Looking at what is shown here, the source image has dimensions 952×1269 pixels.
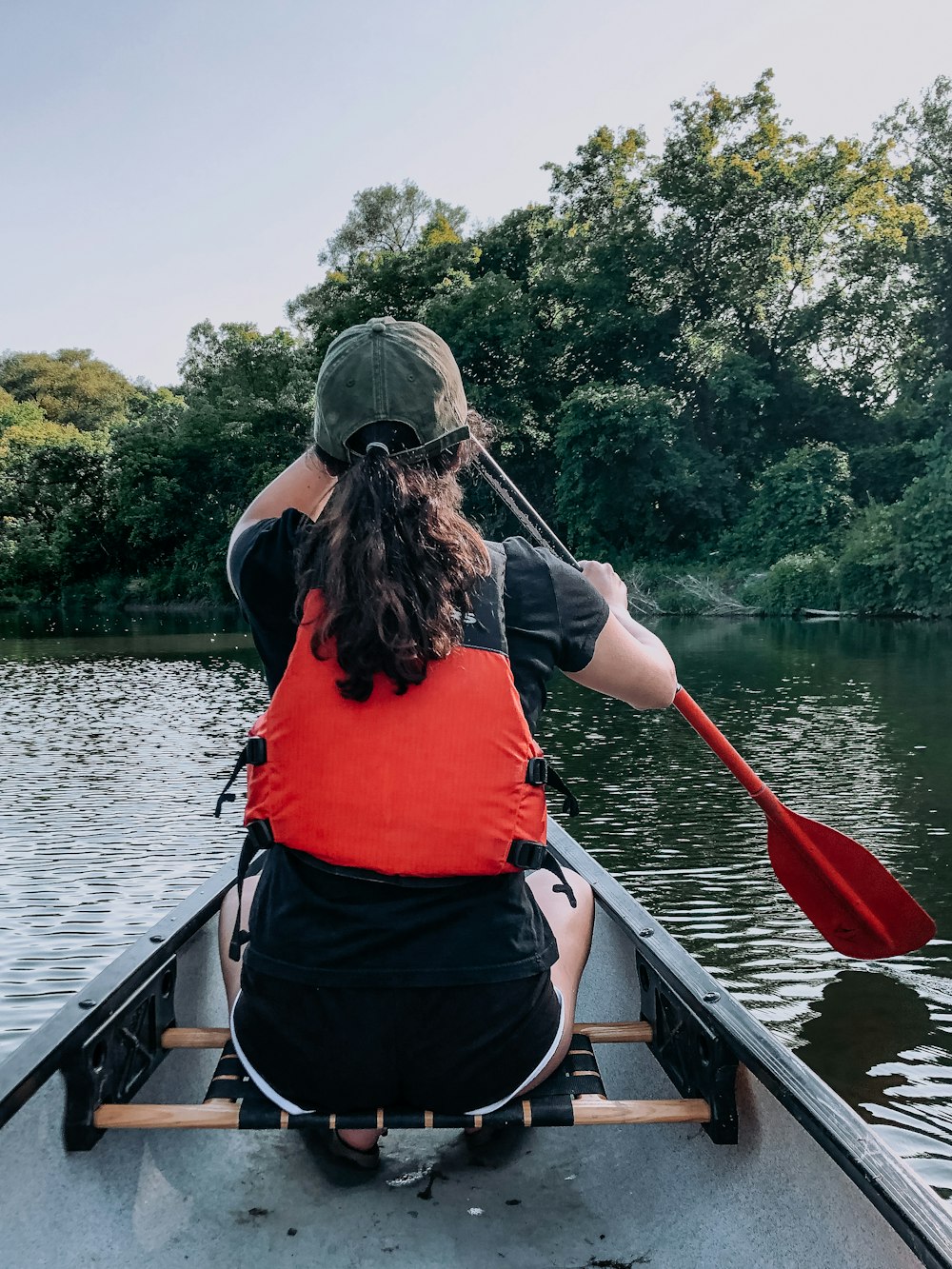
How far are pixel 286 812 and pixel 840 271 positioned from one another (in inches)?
1075

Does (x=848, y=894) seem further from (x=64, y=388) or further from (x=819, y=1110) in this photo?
(x=64, y=388)

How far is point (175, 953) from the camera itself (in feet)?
7.27

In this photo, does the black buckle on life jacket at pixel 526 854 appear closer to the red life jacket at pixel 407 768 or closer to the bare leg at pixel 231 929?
the red life jacket at pixel 407 768

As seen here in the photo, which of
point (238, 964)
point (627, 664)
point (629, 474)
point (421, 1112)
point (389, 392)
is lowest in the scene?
point (421, 1112)

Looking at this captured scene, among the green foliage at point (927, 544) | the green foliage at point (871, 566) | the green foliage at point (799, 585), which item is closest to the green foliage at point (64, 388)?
the green foliage at point (799, 585)

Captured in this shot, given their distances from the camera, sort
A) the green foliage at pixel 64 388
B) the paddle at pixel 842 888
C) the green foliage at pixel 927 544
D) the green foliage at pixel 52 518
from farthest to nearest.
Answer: the green foliage at pixel 64 388 → the green foliage at pixel 52 518 → the green foliage at pixel 927 544 → the paddle at pixel 842 888

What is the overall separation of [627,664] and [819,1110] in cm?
64

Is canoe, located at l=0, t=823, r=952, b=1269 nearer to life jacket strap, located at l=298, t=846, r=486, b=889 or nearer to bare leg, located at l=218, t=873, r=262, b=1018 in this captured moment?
bare leg, located at l=218, t=873, r=262, b=1018

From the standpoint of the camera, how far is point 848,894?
10.3ft

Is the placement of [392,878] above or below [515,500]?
below

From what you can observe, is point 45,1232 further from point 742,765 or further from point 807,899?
point 807,899

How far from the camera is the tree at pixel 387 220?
129 ft

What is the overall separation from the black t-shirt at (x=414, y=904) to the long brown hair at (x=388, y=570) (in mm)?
88

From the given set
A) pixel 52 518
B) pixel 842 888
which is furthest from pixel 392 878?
pixel 52 518
